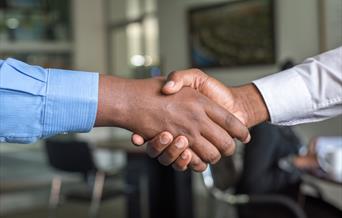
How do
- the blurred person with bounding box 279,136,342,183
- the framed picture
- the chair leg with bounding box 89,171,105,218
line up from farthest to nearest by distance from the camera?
the framed picture, the chair leg with bounding box 89,171,105,218, the blurred person with bounding box 279,136,342,183

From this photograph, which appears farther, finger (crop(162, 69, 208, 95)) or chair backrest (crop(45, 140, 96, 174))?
chair backrest (crop(45, 140, 96, 174))

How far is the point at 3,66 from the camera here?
1.24m

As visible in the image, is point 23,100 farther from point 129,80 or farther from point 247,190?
point 247,190

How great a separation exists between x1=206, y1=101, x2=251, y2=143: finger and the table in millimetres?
2489

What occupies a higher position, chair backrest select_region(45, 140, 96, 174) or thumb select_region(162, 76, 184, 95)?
thumb select_region(162, 76, 184, 95)

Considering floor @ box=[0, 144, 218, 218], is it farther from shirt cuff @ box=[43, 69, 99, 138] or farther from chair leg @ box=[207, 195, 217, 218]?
shirt cuff @ box=[43, 69, 99, 138]

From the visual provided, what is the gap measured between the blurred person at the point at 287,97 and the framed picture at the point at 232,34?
159 inches

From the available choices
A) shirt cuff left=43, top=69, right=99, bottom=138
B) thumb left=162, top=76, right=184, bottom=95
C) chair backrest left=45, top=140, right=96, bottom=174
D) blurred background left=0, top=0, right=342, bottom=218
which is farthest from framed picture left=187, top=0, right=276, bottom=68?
shirt cuff left=43, top=69, right=99, bottom=138

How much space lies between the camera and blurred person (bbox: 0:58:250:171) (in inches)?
48.8

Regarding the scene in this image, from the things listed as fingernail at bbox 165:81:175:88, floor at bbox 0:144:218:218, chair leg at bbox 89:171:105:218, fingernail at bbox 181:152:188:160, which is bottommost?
floor at bbox 0:144:218:218

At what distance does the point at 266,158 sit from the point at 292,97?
1.30m

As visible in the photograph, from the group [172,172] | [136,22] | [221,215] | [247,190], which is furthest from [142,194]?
[136,22]

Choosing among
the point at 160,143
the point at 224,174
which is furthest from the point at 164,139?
the point at 224,174

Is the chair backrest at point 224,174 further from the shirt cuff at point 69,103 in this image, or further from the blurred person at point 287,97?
the shirt cuff at point 69,103
